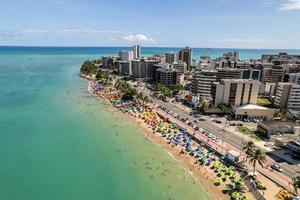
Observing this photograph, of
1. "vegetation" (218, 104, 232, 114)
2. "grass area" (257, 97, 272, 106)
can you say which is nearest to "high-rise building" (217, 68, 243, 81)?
"grass area" (257, 97, 272, 106)

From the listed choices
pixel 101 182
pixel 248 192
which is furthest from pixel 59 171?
pixel 248 192

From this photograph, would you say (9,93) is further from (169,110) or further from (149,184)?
(149,184)

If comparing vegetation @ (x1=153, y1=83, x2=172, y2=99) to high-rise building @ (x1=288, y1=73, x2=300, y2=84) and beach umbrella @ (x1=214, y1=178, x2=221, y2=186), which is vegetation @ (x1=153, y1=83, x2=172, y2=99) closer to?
high-rise building @ (x1=288, y1=73, x2=300, y2=84)

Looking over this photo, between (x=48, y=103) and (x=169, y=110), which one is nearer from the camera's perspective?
(x=169, y=110)

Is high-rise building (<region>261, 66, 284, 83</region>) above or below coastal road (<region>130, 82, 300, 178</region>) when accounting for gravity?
above

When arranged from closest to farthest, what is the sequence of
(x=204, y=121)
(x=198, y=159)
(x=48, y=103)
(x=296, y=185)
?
(x=296, y=185), (x=198, y=159), (x=204, y=121), (x=48, y=103)

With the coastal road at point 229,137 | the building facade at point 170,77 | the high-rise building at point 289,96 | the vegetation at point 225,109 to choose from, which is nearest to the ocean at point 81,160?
the coastal road at point 229,137
